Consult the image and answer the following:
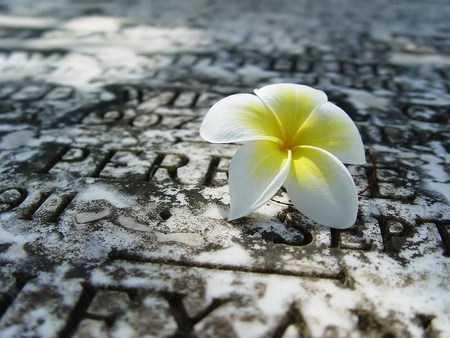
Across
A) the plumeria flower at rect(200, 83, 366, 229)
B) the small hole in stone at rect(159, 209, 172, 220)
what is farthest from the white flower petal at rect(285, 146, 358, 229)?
the small hole in stone at rect(159, 209, 172, 220)

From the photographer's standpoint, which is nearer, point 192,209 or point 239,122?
point 239,122

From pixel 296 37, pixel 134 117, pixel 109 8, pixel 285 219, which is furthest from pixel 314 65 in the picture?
pixel 109 8

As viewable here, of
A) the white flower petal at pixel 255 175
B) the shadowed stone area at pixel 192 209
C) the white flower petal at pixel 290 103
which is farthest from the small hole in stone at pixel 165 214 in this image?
the white flower petal at pixel 290 103

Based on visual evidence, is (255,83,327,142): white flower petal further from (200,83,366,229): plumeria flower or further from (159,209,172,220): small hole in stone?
(159,209,172,220): small hole in stone

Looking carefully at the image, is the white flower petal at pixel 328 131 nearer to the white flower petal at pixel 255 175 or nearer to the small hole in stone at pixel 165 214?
the white flower petal at pixel 255 175

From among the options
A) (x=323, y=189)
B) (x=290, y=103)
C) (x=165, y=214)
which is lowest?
(x=165, y=214)

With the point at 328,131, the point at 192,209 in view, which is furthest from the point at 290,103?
the point at 192,209

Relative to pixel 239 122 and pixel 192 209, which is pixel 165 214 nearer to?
pixel 192 209
